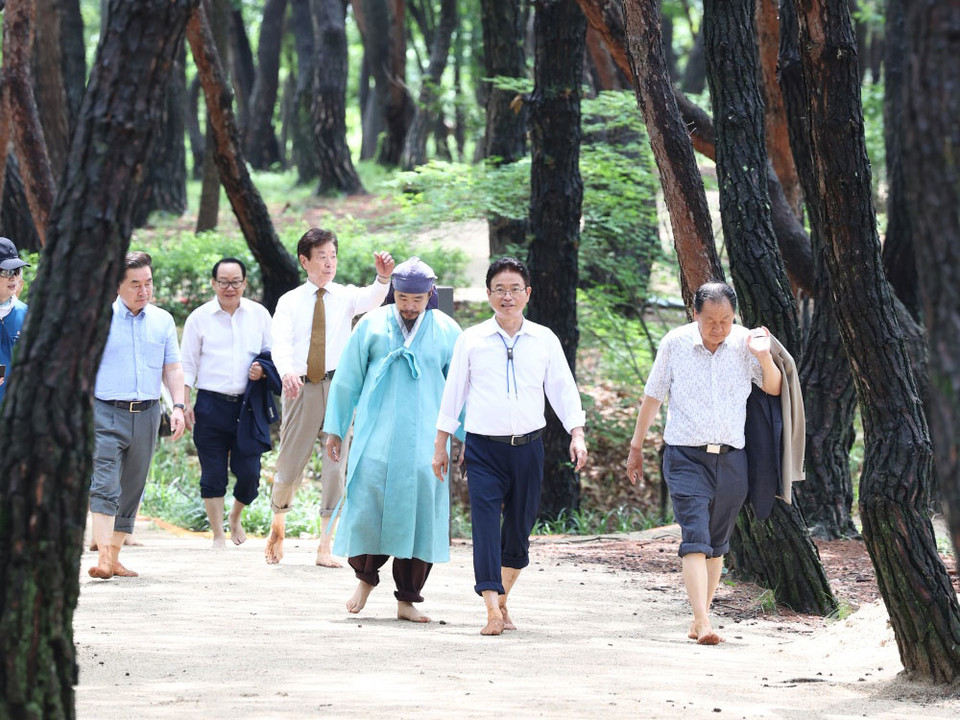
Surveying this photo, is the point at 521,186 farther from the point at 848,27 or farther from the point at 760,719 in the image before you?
the point at 760,719

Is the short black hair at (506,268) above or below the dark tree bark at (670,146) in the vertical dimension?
below

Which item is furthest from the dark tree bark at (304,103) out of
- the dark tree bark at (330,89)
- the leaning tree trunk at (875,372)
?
the leaning tree trunk at (875,372)

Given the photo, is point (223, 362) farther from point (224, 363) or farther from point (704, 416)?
point (704, 416)

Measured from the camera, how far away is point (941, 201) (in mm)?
3213

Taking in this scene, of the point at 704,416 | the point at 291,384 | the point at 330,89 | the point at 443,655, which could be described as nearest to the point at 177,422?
the point at 291,384

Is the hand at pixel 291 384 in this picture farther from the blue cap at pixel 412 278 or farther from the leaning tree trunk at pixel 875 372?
the leaning tree trunk at pixel 875 372

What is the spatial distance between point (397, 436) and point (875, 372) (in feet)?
8.38

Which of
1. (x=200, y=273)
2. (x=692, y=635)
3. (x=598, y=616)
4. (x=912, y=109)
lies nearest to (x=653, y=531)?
(x=598, y=616)

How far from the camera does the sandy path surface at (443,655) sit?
524cm

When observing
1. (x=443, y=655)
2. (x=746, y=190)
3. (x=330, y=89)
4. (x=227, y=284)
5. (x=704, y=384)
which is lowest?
(x=443, y=655)

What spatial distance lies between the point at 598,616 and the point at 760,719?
8.72 ft

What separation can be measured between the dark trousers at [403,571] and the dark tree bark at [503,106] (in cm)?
727

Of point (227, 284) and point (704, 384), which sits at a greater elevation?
point (227, 284)

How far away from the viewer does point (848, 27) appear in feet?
21.2
